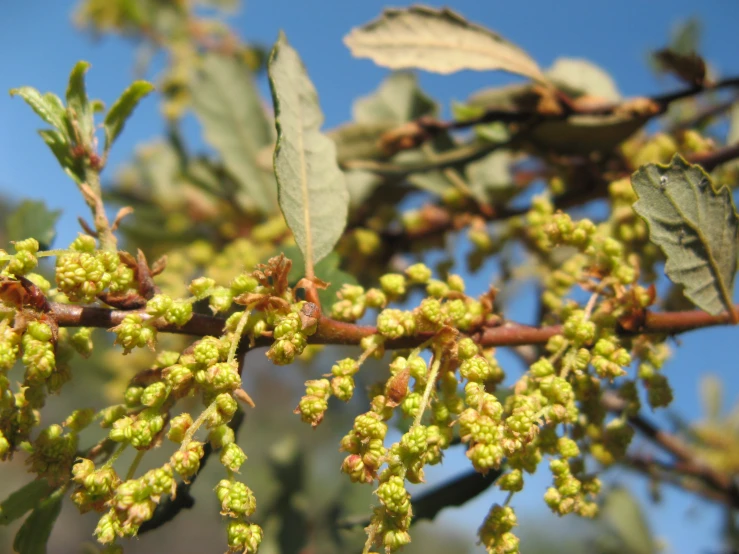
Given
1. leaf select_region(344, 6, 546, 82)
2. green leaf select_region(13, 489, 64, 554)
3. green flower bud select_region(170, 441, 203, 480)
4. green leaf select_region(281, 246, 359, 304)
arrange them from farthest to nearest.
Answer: leaf select_region(344, 6, 546, 82)
green leaf select_region(281, 246, 359, 304)
green leaf select_region(13, 489, 64, 554)
green flower bud select_region(170, 441, 203, 480)

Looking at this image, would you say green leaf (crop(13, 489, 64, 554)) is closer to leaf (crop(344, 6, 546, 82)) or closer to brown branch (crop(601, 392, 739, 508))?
leaf (crop(344, 6, 546, 82))

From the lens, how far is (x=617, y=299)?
105 centimetres

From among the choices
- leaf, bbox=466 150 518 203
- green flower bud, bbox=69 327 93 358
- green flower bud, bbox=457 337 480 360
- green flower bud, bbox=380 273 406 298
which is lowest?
green flower bud, bbox=69 327 93 358

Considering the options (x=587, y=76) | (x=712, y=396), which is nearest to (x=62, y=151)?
(x=587, y=76)

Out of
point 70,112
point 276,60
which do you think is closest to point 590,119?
point 276,60

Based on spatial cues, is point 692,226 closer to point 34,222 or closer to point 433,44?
point 433,44

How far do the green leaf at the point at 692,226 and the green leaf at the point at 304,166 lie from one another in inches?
20.7

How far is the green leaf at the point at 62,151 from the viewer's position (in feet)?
3.68

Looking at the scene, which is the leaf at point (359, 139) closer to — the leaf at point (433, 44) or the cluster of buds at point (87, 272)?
the leaf at point (433, 44)

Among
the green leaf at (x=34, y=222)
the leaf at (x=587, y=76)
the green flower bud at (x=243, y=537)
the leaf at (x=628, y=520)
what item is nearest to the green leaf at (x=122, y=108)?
the green leaf at (x=34, y=222)

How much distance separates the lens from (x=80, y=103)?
1.14 m

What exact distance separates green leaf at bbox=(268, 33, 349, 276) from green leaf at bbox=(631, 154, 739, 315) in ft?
1.72

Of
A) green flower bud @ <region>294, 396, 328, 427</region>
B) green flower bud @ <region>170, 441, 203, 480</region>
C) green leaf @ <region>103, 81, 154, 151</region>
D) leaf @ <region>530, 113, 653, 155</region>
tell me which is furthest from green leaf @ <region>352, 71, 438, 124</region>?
green flower bud @ <region>170, 441, 203, 480</region>

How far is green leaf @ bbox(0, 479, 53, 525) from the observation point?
982 mm
